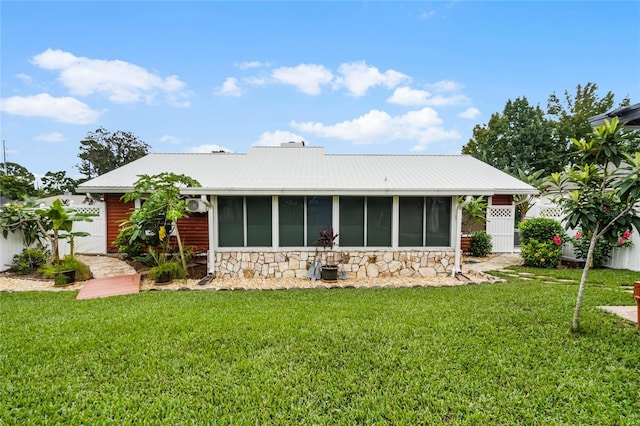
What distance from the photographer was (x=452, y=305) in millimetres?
5848

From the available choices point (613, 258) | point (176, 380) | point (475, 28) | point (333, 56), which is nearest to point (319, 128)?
point (333, 56)

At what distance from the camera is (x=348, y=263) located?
8484 mm

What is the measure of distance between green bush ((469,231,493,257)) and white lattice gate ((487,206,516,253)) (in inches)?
25.5

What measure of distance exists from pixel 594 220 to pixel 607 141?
1028mm

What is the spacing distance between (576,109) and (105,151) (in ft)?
142

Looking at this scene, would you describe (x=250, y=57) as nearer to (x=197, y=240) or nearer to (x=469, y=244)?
(x=197, y=240)

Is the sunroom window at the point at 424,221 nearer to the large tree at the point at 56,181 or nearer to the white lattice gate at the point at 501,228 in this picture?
the white lattice gate at the point at 501,228

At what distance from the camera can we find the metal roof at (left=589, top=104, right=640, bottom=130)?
3.83 m

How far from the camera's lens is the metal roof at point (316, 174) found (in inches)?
313

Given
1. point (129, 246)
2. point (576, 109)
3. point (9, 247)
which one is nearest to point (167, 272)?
point (129, 246)

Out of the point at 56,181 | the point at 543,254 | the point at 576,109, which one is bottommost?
the point at 543,254

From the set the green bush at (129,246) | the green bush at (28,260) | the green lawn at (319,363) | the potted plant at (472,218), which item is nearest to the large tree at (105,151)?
the green bush at (28,260)

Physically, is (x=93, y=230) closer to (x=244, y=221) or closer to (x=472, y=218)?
(x=244, y=221)

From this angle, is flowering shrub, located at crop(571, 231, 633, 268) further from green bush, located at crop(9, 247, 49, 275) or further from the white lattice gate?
green bush, located at crop(9, 247, 49, 275)
